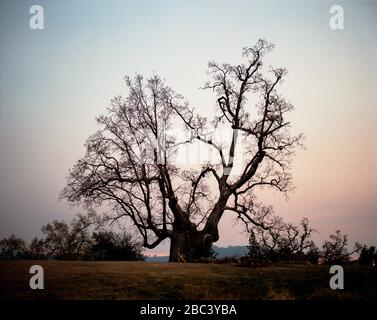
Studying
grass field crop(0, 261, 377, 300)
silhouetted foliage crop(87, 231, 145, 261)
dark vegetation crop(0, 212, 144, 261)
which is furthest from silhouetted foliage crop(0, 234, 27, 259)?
grass field crop(0, 261, 377, 300)

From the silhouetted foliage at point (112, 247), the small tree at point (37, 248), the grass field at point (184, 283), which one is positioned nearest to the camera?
the grass field at point (184, 283)

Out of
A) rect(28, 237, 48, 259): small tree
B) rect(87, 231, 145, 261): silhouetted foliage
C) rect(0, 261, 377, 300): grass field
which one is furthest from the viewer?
rect(28, 237, 48, 259): small tree

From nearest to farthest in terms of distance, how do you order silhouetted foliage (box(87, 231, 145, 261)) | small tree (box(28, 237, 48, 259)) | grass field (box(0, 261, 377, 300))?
grass field (box(0, 261, 377, 300))
silhouetted foliage (box(87, 231, 145, 261))
small tree (box(28, 237, 48, 259))

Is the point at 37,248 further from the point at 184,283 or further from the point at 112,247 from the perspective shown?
the point at 184,283

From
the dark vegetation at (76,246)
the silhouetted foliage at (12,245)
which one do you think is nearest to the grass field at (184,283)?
the dark vegetation at (76,246)

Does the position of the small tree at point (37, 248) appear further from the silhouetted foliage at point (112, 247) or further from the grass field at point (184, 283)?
the grass field at point (184, 283)

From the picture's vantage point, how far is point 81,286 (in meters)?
9.12

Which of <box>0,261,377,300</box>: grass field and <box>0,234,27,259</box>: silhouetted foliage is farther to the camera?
<box>0,234,27,259</box>: silhouetted foliage

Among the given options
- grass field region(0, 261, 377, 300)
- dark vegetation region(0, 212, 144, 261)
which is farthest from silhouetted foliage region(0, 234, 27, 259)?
grass field region(0, 261, 377, 300)

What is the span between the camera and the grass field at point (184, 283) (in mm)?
8594

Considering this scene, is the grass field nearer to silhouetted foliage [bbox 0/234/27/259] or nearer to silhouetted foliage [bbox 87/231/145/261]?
silhouetted foliage [bbox 87/231/145/261]

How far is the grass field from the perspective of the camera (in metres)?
8.59

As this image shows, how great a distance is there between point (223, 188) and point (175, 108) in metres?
4.45

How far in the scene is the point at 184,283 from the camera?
953 centimetres
